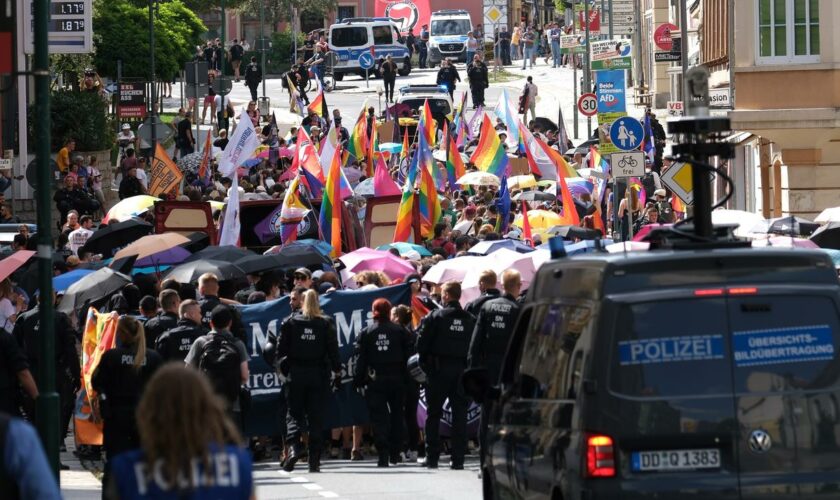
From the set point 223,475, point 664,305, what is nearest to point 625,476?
point 664,305

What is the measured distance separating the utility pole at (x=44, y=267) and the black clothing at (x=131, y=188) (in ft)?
73.8

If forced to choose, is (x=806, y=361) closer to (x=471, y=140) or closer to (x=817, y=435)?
(x=817, y=435)

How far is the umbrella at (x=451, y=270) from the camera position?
18.9 metres

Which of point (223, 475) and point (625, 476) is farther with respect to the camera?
point (625, 476)

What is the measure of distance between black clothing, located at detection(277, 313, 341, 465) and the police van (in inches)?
2255

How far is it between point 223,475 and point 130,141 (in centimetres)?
3863

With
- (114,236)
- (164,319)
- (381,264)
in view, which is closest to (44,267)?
(164,319)

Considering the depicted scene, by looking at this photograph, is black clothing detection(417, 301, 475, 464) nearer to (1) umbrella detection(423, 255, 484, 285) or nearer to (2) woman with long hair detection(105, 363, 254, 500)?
(1) umbrella detection(423, 255, 484, 285)

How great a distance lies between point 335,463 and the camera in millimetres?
17219

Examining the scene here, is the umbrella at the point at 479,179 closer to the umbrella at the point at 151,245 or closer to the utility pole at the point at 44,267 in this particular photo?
the umbrella at the point at 151,245

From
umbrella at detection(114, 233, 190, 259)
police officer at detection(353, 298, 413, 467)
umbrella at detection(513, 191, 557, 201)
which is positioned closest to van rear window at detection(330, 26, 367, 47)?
umbrella at detection(513, 191, 557, 201)

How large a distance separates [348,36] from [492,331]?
6014 cm

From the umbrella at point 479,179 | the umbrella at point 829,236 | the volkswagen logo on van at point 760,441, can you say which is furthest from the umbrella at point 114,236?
the volkswagen logo on van at point 760,441

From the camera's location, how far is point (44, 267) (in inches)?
440
